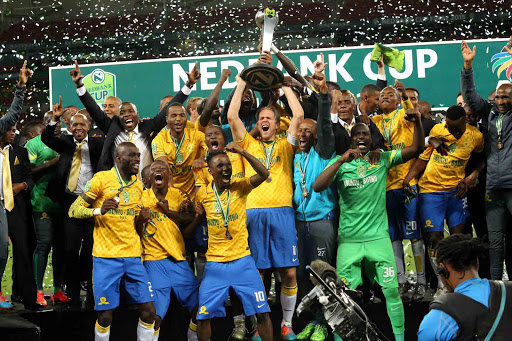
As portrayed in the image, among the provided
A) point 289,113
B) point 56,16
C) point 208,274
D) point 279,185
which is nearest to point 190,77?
point 289,113

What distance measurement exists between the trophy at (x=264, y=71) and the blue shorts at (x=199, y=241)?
1173 millimetres

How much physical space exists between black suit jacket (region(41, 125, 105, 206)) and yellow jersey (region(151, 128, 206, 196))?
1.71ft

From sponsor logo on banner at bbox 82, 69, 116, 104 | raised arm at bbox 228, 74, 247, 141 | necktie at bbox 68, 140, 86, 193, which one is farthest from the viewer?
sponsor logo on banner at bbox 82, 69, 116, 104

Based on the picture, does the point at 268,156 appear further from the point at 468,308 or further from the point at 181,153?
the point at 468,308

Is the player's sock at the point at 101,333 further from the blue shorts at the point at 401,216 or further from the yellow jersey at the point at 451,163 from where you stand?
the yellow jersey at the point at 451,163

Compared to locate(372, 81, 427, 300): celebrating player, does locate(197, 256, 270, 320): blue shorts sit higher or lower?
lower

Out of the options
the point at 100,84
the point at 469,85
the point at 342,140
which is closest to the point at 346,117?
the point at 342,140

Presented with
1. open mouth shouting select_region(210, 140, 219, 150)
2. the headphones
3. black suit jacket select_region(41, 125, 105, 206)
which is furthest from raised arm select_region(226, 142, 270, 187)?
the headphones

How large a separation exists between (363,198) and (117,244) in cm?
178

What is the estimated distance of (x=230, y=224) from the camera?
502cm

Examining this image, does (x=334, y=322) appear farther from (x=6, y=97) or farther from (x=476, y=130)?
(x=6, y=97)

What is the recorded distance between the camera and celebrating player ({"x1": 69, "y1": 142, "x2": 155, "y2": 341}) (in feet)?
16.1

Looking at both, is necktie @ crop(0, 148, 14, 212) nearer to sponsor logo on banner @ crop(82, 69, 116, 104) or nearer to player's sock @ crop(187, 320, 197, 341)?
player's sock @ crop(187, 320, 197, 341)

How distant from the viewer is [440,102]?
8758mm
